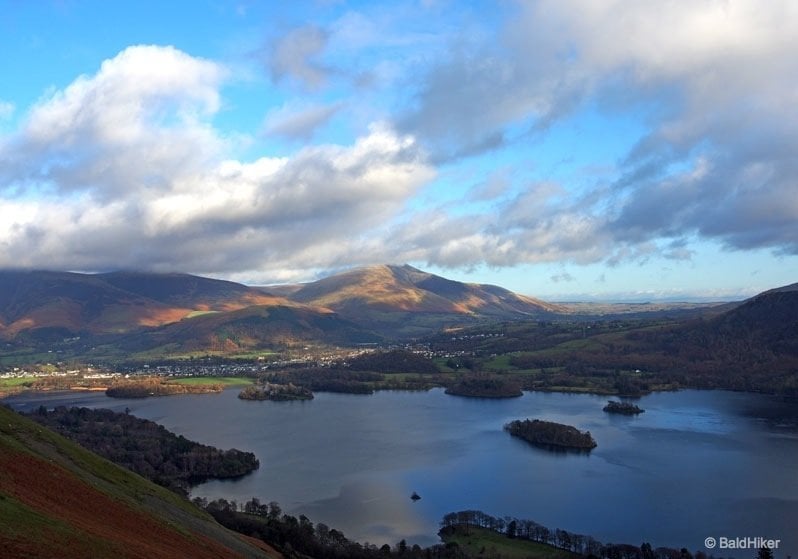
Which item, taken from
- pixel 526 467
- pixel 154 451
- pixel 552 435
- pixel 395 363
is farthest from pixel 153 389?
pixel 526 467

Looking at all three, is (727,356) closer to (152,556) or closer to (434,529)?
(434,529)

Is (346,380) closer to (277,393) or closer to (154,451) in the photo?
(277,393)

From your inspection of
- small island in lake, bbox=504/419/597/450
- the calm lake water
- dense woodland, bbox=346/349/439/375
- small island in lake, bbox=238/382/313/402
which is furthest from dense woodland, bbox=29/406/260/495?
dense woodland, bbox=346/349/439/375

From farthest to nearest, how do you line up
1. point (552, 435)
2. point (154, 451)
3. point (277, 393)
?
1. point (277, 393)
2. point (552, 435)
3. point (154, 451)

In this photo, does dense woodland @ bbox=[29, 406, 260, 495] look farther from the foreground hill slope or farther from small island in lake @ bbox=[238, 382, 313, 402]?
small island in lake @ bbox=[238, 382, 313, 402]

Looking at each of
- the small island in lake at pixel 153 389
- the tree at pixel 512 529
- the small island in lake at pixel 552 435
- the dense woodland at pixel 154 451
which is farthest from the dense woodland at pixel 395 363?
the tree at pixel 512 529

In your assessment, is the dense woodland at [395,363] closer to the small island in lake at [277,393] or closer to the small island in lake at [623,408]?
the small island in lake at [277,393]

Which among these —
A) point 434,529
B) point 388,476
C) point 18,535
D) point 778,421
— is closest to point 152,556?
point 18,535
